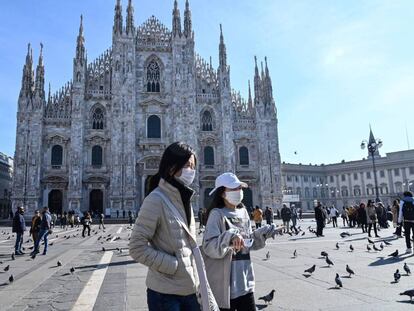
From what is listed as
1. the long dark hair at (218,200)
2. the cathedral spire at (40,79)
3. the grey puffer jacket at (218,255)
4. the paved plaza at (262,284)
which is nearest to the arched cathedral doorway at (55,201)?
the cathedral spire at (40,79)

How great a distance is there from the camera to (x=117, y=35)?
3619 cm

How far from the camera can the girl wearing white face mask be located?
285cm

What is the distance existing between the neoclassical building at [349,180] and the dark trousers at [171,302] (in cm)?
5775

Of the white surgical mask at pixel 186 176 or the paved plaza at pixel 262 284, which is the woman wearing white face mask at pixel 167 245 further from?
the paved plaza at pixel 262 284

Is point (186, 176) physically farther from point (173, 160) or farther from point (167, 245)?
point (167, 245)

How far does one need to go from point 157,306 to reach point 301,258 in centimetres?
733

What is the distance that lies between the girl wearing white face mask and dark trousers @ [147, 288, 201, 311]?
1.82 ft

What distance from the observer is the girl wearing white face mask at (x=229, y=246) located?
2.85 meters

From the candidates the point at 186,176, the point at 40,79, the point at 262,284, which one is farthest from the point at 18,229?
the point at 40,79

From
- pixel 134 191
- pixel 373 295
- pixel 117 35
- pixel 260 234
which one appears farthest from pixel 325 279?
pixel 117 35

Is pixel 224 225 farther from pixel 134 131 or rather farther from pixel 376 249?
pixel 134 131

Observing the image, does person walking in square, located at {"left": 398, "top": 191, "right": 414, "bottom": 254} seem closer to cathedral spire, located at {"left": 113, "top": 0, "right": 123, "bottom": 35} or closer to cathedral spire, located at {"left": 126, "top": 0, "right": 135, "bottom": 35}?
cathedral spire, located at {"left": 126, "top": 0, "right": 135, "bottom": 35}

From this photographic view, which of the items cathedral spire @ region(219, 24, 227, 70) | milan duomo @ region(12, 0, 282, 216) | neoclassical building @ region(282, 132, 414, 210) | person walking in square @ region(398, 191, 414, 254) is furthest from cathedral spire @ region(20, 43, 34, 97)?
neoclassical building @ region(282, 132, 414, 210)

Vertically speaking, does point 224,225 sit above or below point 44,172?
below
